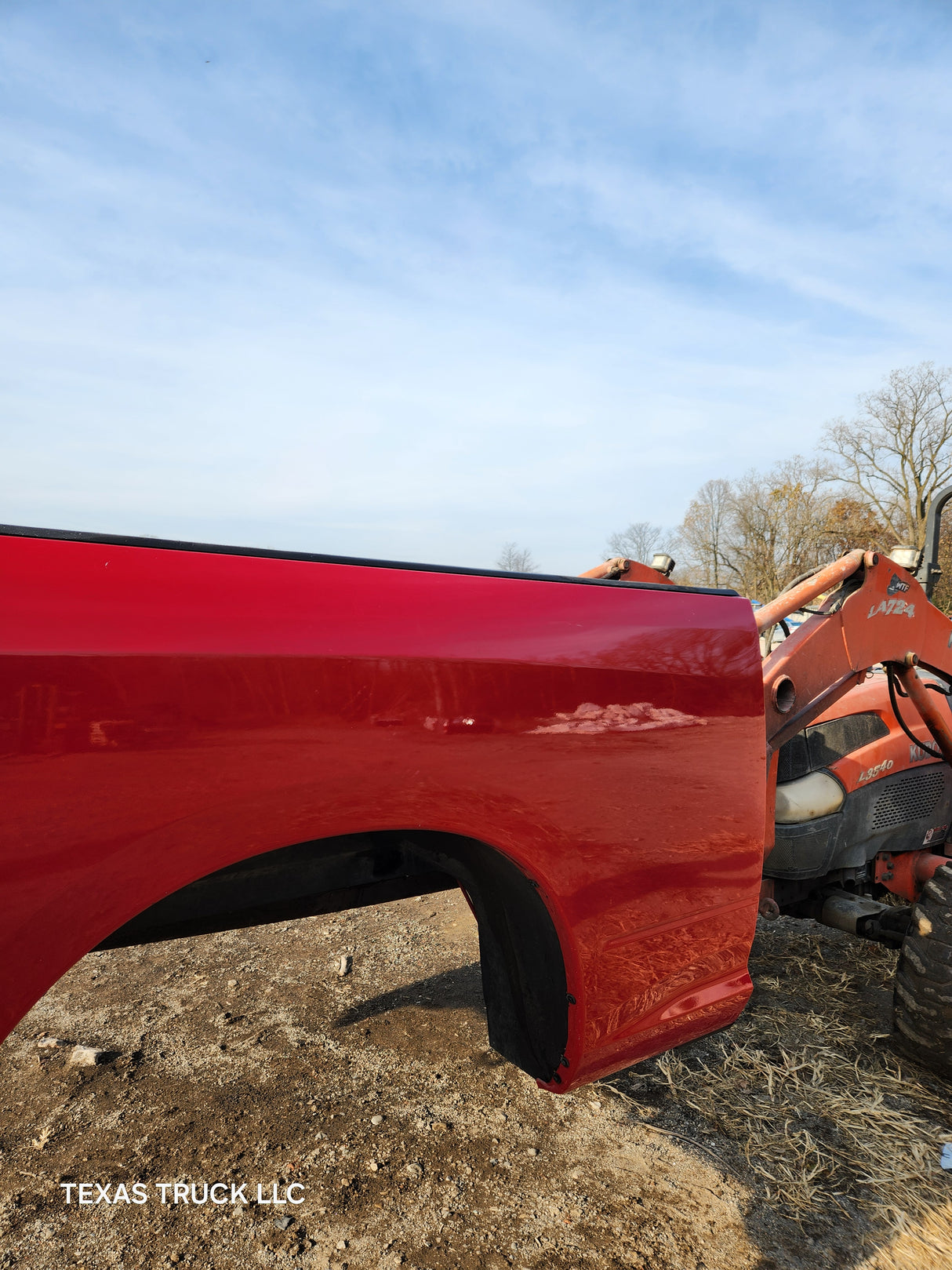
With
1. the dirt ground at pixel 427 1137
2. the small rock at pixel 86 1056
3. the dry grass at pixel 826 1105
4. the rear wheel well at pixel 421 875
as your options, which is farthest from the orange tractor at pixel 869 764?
the small rock at pixel 86 1056

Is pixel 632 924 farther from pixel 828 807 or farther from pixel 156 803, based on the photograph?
pixel 828 807

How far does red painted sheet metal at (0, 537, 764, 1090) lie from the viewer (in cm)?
109

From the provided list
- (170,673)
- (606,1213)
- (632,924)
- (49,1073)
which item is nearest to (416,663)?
(170,673)

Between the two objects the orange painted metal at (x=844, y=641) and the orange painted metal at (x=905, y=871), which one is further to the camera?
the orange painted metal at (x=905, y=871)

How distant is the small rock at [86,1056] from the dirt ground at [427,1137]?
28mm

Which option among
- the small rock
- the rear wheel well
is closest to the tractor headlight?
the rear wheel well

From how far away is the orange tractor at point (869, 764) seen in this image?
2.50 metres

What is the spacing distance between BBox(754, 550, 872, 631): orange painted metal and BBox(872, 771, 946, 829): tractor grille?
1.22 metres

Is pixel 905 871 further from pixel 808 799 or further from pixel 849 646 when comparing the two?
pixel 849 646

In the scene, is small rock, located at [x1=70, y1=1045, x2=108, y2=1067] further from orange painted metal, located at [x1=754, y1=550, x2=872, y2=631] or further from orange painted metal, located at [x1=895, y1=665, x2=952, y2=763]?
orange painted metal, located at [x1=895, y1=665, x2=952, y2=763]

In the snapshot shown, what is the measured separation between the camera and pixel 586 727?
1591 millimetres

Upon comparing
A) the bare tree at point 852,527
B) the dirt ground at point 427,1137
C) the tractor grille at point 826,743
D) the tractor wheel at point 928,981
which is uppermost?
the bare tree at point 852,527

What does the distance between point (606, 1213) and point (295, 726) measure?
1678 millimetres

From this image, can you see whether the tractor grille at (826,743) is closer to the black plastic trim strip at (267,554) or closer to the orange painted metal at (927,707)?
the orange painted metal at (927,707)
